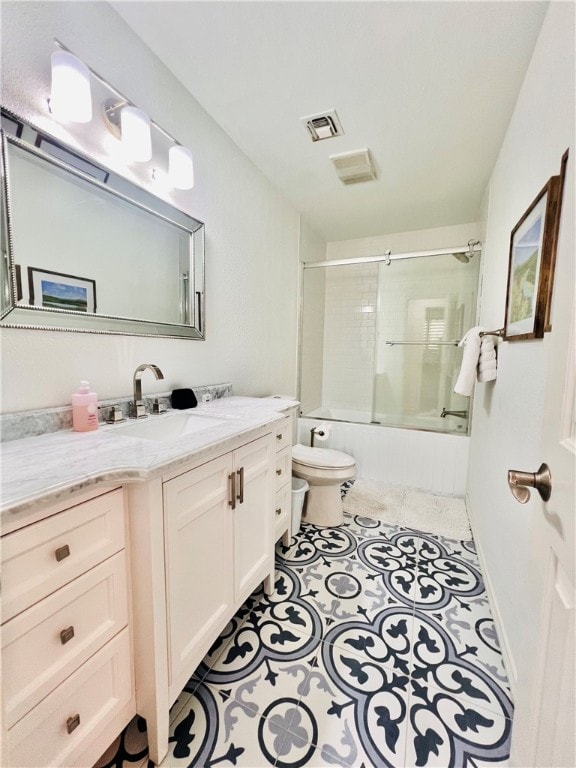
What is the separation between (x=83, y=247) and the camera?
114cm

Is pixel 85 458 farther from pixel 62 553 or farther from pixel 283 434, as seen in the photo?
pixel 283 434

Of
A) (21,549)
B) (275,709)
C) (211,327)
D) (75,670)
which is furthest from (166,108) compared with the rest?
(275,709)

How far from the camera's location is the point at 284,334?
8.75 feet

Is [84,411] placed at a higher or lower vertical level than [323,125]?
lower

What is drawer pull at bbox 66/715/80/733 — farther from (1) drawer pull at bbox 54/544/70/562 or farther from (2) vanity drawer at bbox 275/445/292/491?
(2) vanity drawer at bbox 275/445/292/491

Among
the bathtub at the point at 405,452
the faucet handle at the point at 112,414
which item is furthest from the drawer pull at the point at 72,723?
the bathtub at the point at 405,452

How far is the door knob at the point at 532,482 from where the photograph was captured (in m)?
0.58

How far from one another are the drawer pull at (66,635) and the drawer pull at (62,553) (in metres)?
0.17

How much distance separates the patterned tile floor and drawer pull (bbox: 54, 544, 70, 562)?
2.40 feet

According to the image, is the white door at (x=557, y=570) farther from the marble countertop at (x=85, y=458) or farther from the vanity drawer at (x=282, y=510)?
the vanity drawer at (x=282, y=510)

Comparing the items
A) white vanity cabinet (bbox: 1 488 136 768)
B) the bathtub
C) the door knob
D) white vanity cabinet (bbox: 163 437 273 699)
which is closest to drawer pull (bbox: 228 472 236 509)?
white vanity cabinet (bbox: 163 437 273 699)

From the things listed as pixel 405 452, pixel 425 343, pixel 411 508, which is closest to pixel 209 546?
pixel 411 508

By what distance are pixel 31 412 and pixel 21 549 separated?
0.54 m

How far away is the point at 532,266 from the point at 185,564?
1538 millimetres
